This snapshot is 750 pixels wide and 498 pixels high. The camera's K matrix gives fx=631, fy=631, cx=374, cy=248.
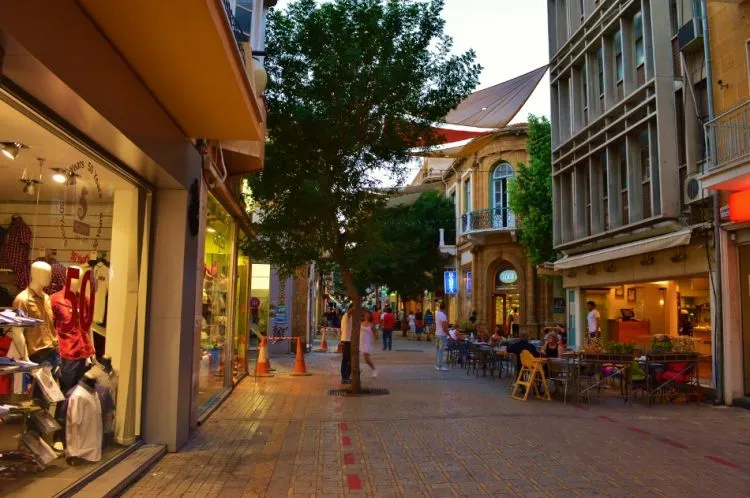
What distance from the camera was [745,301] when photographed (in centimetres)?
1142

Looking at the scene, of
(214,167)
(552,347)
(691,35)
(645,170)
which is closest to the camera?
(214,167)

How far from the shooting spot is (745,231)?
11.1 metres

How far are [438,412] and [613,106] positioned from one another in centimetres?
1043

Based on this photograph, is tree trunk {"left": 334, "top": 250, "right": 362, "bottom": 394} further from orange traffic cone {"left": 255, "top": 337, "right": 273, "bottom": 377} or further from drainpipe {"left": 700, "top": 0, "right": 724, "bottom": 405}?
drainpipe {"left": 700, "top": 0, "right": 724, "bottom": 405}

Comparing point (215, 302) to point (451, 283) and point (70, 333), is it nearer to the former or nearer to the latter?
point (70, 333)

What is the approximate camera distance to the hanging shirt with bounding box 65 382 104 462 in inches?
218

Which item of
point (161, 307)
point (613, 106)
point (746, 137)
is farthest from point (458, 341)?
point (161, 307)

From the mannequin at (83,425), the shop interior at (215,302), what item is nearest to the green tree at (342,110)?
the shop interior at (215,302)

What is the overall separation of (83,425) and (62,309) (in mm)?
1055

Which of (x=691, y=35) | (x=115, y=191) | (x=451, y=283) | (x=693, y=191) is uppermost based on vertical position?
(x=691, y=35)

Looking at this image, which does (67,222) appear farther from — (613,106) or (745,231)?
(613,106)

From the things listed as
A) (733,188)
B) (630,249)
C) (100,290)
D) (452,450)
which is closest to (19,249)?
(100,290)

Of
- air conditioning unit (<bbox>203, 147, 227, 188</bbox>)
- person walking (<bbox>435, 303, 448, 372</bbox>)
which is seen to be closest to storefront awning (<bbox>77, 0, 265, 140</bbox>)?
air conditioning unit (<bbox>203, 147, 227, 188</bbox>)

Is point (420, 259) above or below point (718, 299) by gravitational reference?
above
